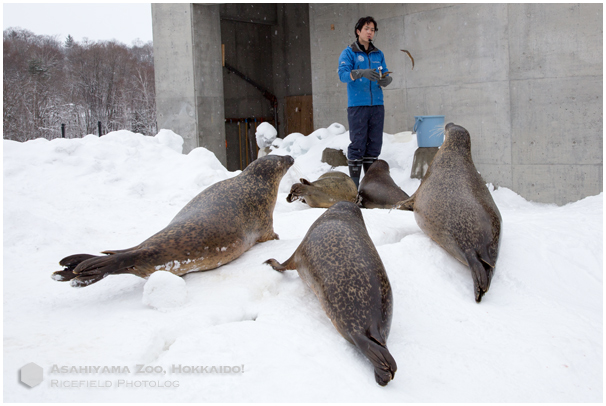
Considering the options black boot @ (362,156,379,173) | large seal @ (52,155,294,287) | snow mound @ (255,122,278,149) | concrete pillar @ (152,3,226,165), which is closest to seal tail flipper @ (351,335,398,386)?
large seal @ (52,155,294,287)

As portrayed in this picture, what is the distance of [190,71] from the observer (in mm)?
9188

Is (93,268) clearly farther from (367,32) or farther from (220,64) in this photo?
(220,64)

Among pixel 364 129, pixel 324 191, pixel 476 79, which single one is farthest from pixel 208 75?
pixel 324 191

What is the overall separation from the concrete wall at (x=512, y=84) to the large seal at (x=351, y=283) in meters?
4.47

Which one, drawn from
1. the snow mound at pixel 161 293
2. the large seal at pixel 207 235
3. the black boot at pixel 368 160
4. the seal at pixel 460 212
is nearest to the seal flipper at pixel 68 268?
the large seal at pixel 207 235

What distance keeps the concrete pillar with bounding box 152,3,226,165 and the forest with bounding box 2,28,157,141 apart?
8.12 m

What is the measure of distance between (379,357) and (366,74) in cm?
386

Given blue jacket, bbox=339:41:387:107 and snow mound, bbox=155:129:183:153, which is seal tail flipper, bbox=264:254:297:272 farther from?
snow mound, bbox=155:129:183:153

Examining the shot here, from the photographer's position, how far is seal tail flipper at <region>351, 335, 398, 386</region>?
205cm

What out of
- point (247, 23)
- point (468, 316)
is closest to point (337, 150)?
point (468, 316)

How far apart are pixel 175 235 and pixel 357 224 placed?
112 centimetres

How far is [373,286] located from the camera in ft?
7.89

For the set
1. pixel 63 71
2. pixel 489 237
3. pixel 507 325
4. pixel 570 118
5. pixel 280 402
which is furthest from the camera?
pixel 63 71

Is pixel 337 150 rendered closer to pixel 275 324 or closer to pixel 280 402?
pixel 275 324
